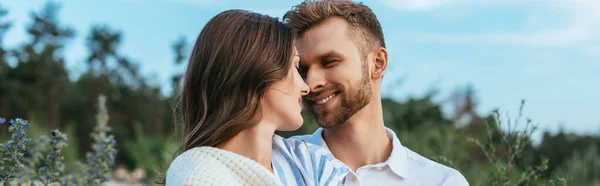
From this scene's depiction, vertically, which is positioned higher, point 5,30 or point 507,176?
point 5,30

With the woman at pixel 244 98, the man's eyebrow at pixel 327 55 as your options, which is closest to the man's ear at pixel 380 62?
the man's eyebrow at pixel 327 55

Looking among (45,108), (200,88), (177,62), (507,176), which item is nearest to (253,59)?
(200,88)

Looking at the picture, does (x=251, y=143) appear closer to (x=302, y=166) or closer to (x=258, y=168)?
(x=258, y=168)

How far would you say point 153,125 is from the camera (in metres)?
21.0

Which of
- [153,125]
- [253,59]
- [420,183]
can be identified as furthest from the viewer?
[153,125]

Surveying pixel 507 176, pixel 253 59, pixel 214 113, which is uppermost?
pixel 253 59

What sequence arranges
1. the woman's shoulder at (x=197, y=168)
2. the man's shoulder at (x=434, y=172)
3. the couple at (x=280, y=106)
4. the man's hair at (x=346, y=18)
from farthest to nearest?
the man's hair at (x=346, y=18) < the man's shoulder at (x=434, y=172) < the couple at (x=280, y=106) < the woman's shoulder at (x=197, y=168)

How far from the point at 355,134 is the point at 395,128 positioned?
6.19m

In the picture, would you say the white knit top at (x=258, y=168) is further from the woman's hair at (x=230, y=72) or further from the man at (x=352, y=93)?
the man at (x=352, y=93)

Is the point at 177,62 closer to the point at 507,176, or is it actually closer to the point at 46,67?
the point at 46,67

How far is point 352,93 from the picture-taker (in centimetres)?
293

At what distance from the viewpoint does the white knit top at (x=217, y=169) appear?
6.21 feet

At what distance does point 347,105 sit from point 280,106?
83 cm

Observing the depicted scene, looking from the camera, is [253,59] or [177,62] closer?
[253,59]
